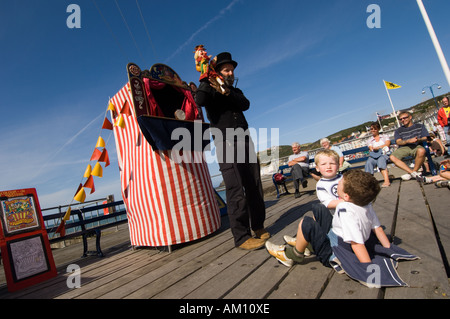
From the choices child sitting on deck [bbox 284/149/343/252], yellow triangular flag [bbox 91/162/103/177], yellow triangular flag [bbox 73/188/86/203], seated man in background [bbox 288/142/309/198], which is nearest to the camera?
child sitting on deck [bbox 284/149/343/252]

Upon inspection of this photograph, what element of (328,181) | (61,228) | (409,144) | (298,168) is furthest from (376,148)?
(61,228)

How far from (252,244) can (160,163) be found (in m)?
1.65

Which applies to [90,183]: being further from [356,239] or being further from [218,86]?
[356,239]

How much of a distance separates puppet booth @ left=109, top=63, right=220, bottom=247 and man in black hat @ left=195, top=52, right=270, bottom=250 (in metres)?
0.86

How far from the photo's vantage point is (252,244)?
2.48 meters

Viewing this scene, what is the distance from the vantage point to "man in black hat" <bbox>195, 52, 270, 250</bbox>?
2.59 meters

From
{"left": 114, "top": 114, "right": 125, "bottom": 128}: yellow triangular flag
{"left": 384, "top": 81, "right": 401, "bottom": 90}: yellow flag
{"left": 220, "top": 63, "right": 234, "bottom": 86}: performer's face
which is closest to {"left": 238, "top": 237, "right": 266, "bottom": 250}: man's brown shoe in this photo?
{"left": 220, "top": 63, "right": 234, "bottom": 86}: performer's face

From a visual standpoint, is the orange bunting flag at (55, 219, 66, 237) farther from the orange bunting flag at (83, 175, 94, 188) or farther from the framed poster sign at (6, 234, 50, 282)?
the orange bunting flag at (83, 175, 94, 188)

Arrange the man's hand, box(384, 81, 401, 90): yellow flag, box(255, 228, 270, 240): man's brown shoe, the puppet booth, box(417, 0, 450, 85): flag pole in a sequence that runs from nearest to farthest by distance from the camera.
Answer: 1. the man's hand
2. box(255, 228, 270, 240): man's brown shoe
3. the puppet booth
4. box(417, 0, 450, 85): flag pole
5. box(384, 81, 401, 90): yellow flag

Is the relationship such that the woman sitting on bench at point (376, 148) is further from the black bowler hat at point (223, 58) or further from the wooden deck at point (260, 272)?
the black bowler hat at point (223, 58)

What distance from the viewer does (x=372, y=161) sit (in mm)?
5031

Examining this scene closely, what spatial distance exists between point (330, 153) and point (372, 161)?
371 cm
